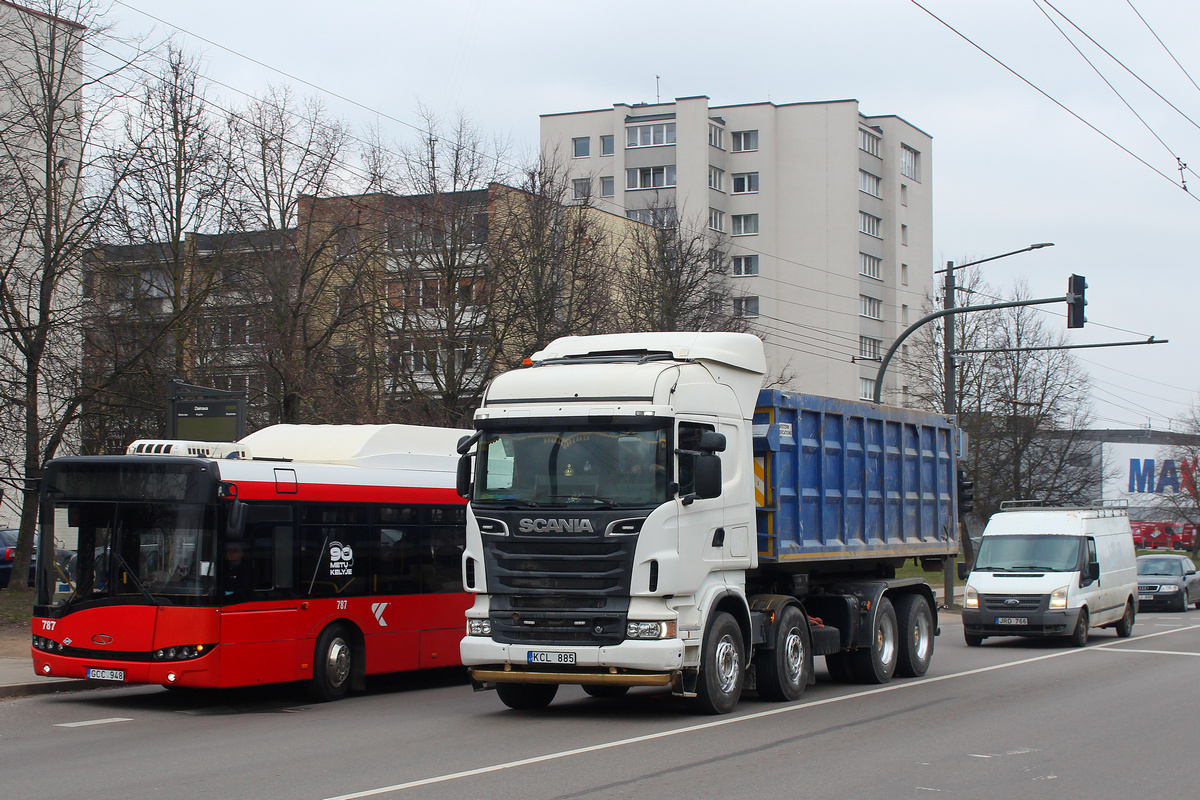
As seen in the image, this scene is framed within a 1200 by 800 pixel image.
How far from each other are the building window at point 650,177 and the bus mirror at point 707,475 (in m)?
63.8

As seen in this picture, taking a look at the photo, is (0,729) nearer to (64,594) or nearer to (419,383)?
(64,594)

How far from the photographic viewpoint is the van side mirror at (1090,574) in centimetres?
2225

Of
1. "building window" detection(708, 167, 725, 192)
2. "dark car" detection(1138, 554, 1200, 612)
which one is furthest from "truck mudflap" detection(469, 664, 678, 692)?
"building window" detection(708, 167, 725, 192)

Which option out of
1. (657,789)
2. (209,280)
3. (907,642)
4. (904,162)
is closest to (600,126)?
(904,162)

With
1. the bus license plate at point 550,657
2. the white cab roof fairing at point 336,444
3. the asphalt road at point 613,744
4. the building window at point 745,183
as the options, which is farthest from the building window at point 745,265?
the bus license plate at point 550,657

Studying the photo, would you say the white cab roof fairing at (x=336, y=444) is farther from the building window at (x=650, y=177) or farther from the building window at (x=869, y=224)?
the building window at (x=869, y=224)

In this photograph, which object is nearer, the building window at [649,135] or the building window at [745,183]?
the building window at [649,135]

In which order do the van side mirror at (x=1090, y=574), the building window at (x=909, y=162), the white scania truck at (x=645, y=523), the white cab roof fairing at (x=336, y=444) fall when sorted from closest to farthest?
1. the white scania truck at (x=645, y=523)
2. the white cab roof fairing at (x=336, y=444)
3. the van side mirror at (x=1090, y=574)
4. the building window at (x=909, y=162)

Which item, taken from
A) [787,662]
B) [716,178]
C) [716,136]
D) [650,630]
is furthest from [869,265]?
[650,630]

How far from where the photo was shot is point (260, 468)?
45.4ft

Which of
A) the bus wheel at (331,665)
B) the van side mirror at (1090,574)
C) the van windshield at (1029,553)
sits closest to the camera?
the bus wheel at (331,665)

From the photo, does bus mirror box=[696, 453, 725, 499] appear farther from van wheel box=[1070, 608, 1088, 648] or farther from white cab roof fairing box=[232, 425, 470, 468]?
van wheel box=[1070, 608, 1088, 648]

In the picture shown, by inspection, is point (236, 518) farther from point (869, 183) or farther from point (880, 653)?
point (869, 183)

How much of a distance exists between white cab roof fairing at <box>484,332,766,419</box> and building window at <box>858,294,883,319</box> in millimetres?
61406
